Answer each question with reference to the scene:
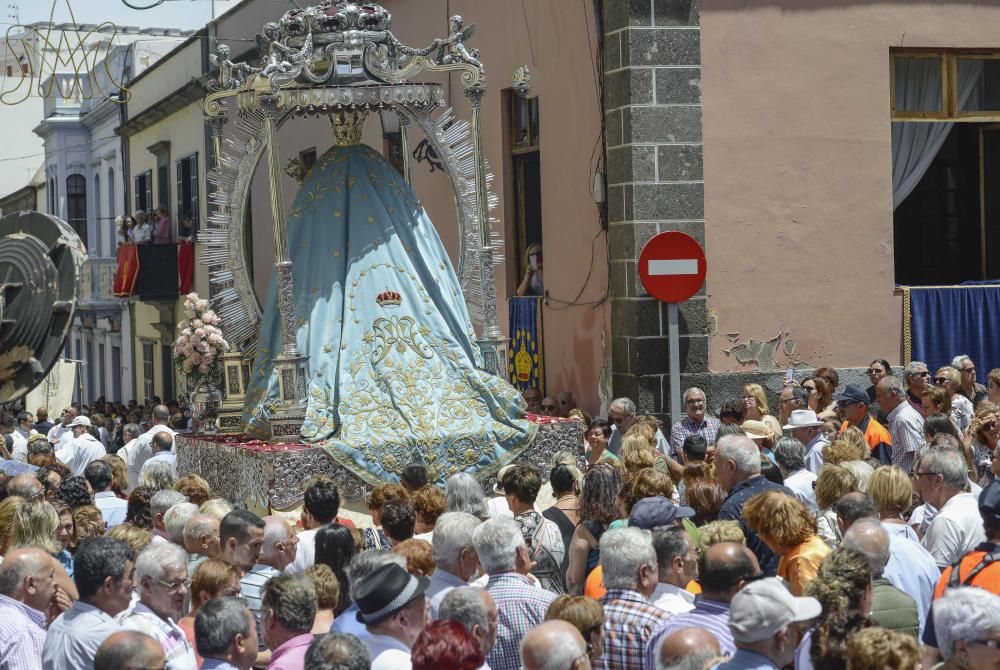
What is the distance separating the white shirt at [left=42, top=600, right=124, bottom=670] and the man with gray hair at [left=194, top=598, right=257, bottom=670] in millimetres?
492

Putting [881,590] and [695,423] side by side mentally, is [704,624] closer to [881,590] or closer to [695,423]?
[881,590]

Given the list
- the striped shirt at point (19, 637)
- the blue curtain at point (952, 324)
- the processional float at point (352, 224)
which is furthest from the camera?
the blue curtain at point (952, 324)

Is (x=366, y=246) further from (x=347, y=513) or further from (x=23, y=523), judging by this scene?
(x=23, y=523)

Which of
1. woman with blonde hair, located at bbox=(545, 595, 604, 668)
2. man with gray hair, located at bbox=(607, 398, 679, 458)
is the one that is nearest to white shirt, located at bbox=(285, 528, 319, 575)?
woman with blonde hair, located at bbox=(545, 595, 604, 668)

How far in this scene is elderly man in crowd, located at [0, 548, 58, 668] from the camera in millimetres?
5254

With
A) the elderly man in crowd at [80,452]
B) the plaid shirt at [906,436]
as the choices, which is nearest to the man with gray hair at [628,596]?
the plaid shirt at [906,436]

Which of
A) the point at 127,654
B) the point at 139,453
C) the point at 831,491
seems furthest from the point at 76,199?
the point at 127,654

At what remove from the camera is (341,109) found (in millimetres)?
10438

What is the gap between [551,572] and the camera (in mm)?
6492

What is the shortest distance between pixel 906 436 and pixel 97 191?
26.2m

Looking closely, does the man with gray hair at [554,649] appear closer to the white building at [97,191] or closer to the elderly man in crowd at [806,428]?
the elderly man in crowd at [806,428]

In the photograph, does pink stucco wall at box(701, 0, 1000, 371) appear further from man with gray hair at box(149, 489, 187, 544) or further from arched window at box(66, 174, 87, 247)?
arched window at box(66, 174, 87, 247)

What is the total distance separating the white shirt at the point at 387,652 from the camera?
470 cm

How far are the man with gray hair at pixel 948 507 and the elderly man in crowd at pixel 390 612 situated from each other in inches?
98.3
